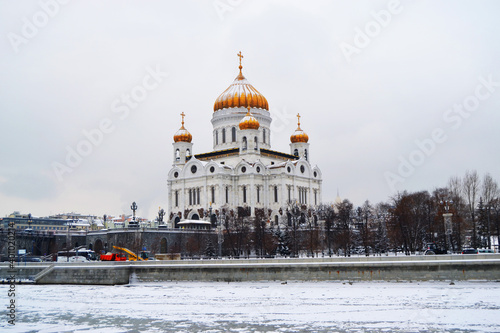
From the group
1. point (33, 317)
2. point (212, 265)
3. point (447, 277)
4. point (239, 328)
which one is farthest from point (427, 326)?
point (212, 265)

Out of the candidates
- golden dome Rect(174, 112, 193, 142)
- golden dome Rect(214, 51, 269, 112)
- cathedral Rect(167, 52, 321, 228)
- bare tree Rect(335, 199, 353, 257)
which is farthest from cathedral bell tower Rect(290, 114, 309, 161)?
golden dome Rect(174, 112, 193, 142)

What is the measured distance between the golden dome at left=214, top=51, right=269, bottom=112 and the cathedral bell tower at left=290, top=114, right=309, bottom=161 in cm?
551

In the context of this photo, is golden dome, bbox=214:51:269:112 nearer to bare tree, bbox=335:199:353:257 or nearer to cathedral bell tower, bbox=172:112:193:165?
cathedral bell tower, bbox=172:112:193:165

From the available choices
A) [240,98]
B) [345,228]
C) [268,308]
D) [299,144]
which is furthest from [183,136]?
[268,308]

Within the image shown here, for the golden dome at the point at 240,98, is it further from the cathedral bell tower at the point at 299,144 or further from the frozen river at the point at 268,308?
the frozen river at the point at 268,308

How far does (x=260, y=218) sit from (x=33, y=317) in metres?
42.4

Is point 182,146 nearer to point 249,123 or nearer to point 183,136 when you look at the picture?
point 183,136

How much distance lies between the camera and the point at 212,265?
35.7 m

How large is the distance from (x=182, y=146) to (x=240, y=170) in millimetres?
11492

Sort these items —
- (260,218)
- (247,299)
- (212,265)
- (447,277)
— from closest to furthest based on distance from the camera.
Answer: (247,299) → (447,277) → (212,265) → (260,218)

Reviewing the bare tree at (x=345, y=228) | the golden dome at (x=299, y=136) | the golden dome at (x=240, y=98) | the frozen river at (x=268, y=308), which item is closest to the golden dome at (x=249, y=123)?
the golden dome at (x=240, y=98)

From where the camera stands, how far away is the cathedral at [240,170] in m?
70.6

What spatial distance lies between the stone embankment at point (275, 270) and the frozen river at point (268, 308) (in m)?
0.74

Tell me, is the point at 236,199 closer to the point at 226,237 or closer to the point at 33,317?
the point at 226,237
